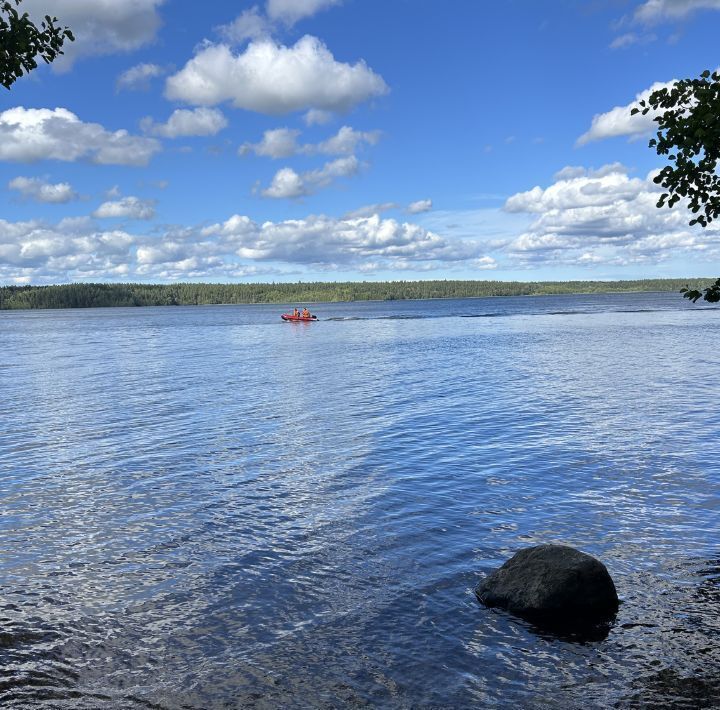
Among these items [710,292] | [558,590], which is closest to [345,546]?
[558,590]

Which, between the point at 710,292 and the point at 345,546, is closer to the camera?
the point at 710,292

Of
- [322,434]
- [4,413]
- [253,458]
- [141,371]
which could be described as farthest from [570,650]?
[141,371]

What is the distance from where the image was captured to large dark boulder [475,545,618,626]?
451 inches

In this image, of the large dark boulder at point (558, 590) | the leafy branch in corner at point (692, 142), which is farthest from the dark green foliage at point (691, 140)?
the large dark boulder at point (558, 590)

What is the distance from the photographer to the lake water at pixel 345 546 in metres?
9.79

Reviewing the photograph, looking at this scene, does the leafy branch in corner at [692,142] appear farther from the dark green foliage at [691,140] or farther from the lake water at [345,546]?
the lake water at [345,546]

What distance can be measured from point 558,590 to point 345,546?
5.15 m

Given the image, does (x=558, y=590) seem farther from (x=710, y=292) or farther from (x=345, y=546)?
(x=710, y=292)

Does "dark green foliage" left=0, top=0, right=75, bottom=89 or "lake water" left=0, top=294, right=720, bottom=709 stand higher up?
"dark green foliage" left=0, top=0, right=75, bottom=89

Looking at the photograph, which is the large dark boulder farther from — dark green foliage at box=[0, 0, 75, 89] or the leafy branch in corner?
dark green foliage at box=[0, 0, 75, 89]

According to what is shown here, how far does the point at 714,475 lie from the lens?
65.4 feet

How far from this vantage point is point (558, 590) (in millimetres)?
11523

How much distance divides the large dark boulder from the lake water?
0.34m

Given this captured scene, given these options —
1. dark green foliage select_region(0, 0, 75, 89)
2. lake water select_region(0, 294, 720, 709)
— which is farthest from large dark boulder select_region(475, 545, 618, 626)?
dark green foliage select_region(0, 0, 75, 89)
